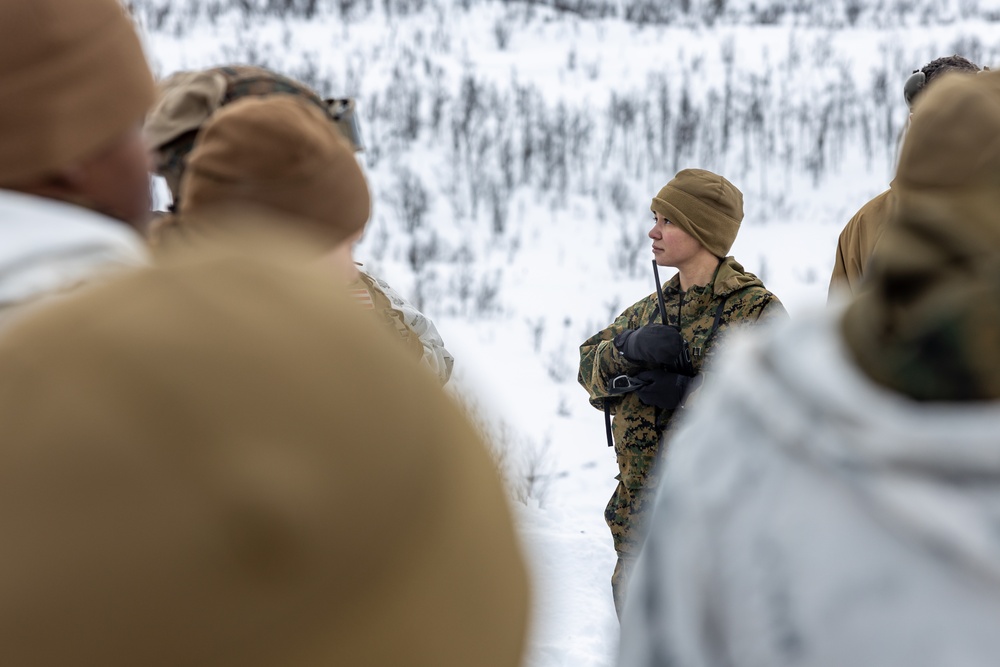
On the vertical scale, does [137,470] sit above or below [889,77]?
above

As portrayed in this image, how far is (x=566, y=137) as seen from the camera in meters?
10.9

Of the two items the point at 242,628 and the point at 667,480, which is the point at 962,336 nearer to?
the point at 667,480

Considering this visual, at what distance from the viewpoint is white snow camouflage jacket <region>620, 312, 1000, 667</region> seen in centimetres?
65

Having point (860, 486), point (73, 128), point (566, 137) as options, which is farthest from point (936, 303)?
point (566, 137)

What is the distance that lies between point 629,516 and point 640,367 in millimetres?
509

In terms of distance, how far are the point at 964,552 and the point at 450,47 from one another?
12928 mm

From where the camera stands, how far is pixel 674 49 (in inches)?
516

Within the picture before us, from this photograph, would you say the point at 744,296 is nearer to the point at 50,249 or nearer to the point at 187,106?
the point at 187,106

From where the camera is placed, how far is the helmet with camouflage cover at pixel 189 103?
212cm

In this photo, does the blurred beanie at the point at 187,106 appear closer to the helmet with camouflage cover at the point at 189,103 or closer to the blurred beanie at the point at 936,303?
the helmet with camouflage cover at the point at 189,103

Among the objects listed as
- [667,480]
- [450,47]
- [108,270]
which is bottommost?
[450,47]

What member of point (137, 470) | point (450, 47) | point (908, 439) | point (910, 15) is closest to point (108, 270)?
point (137, 470)

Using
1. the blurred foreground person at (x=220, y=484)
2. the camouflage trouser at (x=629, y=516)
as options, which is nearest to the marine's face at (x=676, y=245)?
the camouflage trouser at (x=629, y=516)

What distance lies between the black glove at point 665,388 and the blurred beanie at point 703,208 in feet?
1.54
